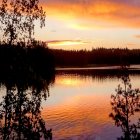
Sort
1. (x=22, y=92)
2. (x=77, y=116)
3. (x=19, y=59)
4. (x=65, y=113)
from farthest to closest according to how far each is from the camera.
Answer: (x=65, y=113)
(x=77, y=116)
(x=19, y=59)
(x=22, y=92)

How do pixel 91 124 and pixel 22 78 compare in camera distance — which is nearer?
pixel 22 78

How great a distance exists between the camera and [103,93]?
3826 inches

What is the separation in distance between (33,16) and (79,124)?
45.0 metres

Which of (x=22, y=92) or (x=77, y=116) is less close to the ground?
(x=22, y=92)

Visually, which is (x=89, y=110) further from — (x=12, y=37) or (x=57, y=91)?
(x=12, y=37)

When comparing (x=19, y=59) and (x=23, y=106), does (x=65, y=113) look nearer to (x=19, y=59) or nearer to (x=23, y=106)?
(x=23, y=106)

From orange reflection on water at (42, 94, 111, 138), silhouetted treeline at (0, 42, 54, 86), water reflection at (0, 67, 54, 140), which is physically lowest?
orange reflection on water at (42, 94, 111, 138)

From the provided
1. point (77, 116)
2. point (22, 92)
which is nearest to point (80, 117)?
point (77, 116)

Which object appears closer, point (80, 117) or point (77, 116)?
point (80, 117)

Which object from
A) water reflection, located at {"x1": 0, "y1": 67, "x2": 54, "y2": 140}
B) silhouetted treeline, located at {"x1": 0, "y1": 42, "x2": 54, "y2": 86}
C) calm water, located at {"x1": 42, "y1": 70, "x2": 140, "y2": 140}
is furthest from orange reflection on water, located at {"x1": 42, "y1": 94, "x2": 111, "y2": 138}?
silhouetted treeline, located at {"x1": 0, "y1": 42, "x2": 54, "y2": 86}

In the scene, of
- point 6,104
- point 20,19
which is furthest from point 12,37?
point 6,104

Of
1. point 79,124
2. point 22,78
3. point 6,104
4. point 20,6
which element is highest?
point 20,6

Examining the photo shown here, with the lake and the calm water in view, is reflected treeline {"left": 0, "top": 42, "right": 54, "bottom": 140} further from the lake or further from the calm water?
the calm water

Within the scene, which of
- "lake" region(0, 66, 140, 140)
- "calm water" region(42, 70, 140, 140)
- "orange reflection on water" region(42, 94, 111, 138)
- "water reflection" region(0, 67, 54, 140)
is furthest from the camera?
"orange reflection on water" region(42, 94, 111, 138)
